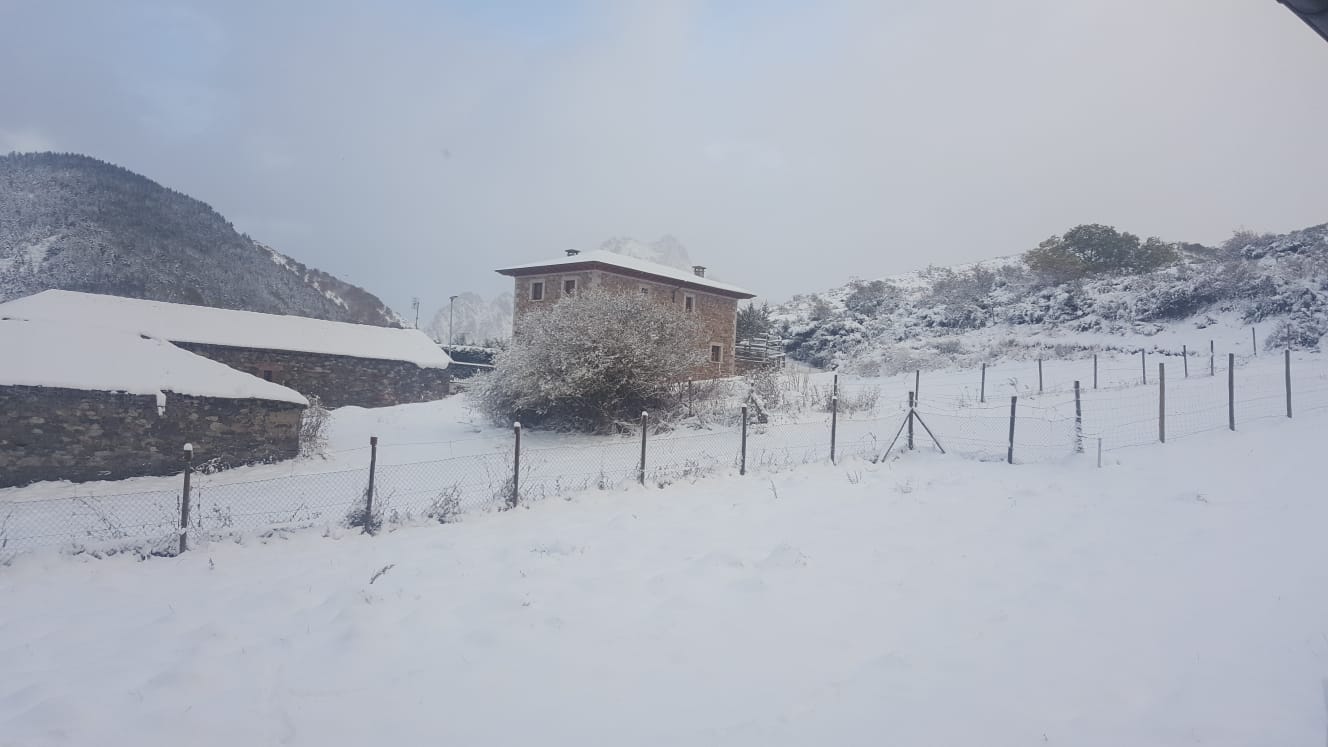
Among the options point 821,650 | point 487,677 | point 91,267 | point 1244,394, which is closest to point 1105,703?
point 821,650

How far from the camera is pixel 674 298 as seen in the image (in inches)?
1106

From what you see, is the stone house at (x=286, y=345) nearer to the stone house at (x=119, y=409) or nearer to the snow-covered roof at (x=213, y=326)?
the snow-covered roof at (x=213, y=326)

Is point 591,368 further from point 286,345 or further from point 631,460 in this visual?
point 286,345

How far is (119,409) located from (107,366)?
1.07 m

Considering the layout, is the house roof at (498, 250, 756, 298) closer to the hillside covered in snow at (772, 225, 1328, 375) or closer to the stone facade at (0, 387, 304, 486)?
the hillside covered in snow at (772, 225, 1328, 375)

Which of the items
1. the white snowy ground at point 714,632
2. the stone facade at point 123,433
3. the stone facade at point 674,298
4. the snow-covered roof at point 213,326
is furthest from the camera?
the stone facade at point 674,298

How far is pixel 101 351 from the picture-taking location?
13477mm

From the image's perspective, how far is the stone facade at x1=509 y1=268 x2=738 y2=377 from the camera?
25.7m

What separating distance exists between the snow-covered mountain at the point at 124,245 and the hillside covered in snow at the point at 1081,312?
45.8 metres

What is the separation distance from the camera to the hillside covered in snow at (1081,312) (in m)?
24.0

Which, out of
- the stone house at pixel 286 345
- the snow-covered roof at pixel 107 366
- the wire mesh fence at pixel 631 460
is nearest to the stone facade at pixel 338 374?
the stone house at pixel 286 345

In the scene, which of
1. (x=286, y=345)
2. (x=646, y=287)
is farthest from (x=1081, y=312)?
(x=286, y=345)

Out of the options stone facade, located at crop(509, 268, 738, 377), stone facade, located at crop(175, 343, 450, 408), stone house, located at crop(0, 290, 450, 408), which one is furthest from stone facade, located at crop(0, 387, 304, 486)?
stone facade, located at crop(509, 268, 738, 377)

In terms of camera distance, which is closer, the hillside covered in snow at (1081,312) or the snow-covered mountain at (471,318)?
the hillside covered in snow at (1081,312)
